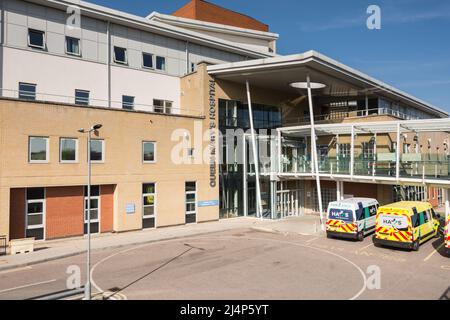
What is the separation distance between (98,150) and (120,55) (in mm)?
8206

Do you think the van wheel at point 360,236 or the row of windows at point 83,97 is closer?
the van wheel at point 360,236

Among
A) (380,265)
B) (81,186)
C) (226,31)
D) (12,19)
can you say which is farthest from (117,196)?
(226,31)

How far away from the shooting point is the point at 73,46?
23.8 m

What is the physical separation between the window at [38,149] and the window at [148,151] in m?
5.70

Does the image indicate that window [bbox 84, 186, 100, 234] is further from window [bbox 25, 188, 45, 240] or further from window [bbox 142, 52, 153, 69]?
window [bbox 142, 52, 153, 69]

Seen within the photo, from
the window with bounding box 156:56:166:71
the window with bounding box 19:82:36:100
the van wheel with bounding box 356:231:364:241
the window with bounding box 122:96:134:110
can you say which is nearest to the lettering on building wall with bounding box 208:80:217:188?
the window with bounding box 156:56:166:71

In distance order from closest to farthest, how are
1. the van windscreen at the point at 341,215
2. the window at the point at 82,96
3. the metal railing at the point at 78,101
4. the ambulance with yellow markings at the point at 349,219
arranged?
the ambulance with yellow markings at the point at 349,219 < the van windscreen at the point at 341,215 < the metal railing at the point at 78,101 < the window at the point at 82,96

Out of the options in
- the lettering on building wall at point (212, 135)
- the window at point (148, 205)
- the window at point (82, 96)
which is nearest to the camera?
the window at point (148, 205)

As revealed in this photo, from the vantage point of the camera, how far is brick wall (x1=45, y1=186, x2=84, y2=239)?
64.8ft

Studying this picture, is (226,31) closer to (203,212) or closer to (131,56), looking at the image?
(131,56)

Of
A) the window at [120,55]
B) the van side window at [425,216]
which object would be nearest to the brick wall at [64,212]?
the window at [120,55]

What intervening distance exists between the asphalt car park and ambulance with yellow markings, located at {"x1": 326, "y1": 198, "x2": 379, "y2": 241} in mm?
555

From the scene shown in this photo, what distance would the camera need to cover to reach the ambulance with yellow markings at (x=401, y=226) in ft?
56.5

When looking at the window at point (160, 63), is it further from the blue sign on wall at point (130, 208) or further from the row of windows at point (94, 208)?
the blue sign on wall at point (130, 208)
